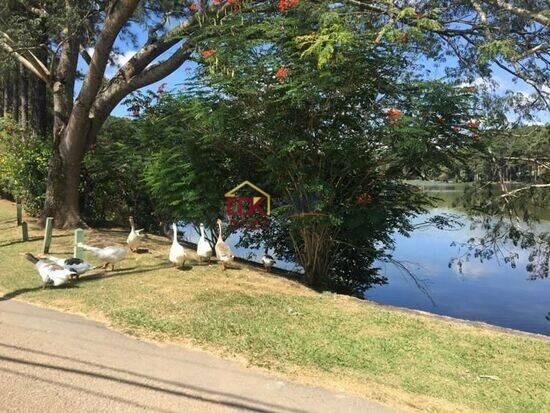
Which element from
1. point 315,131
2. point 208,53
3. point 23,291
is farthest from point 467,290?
point 23,291

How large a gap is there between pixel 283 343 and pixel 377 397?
156 centimetres

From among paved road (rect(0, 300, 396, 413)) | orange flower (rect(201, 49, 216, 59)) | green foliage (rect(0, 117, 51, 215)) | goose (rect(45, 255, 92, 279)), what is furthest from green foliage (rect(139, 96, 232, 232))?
paved road (rect(0, 300, 396, 413))

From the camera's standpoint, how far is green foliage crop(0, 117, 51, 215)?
15914 mm

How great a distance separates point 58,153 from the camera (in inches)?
557

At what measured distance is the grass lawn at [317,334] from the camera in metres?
5.56

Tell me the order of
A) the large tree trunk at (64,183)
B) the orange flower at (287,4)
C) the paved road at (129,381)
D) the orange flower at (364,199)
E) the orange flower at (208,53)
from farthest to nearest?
the large tree trunk at (64,183)
the orange flower at (364,199)
the orange flower at (208,53)
the orange flower at (287,4)
the paved road at (129,381)

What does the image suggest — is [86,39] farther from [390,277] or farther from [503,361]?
[503,361]

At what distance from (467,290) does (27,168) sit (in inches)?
478

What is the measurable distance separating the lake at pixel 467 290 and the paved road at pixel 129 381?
717cm

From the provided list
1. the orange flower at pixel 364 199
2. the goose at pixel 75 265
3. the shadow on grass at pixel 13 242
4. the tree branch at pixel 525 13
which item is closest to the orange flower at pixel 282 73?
the orange flower at pixel 364 199

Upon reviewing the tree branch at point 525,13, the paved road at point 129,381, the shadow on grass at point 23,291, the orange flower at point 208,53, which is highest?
the tree branch at point 525,13

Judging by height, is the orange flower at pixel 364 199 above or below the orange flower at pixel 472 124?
below

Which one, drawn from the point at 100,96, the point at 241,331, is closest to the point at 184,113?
the point at 100,96

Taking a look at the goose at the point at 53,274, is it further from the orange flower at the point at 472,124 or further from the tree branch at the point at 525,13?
the tree branch at the point at 525,13
